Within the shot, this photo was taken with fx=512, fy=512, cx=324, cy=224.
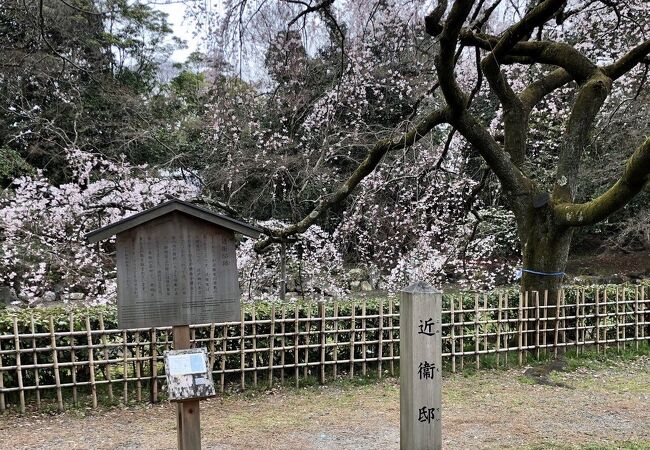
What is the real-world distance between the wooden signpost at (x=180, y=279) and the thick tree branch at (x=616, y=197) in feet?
14.9

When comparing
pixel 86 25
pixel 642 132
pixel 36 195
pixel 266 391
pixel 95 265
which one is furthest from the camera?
pixel 86 25

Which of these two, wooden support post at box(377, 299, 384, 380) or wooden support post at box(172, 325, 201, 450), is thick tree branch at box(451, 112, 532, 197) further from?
wooden support post at box(172, 325, 201, 450)

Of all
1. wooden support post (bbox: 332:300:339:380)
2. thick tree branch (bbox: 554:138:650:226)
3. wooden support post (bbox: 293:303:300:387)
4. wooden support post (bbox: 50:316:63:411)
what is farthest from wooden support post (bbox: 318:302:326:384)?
thick tree branch (bbox: 554:138:650:226)

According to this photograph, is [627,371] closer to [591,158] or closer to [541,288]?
[541,288]

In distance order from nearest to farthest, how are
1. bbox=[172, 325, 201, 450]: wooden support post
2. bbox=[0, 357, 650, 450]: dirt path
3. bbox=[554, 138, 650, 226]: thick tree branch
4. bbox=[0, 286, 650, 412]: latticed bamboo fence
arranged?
bbox=[172, 325, 201, 450]: wooden support post < bbox=[0, 357, 650, 450]: dirt path < bbox=[554, 138, 650, 226]: thick tree branch < bbox=[0, 286, 650, 412]: latticed bamboo fence

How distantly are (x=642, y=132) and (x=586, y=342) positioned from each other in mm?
6318

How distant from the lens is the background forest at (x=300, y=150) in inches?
369

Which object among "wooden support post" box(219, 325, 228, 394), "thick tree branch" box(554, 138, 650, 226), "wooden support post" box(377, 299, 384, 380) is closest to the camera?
"thick tree branch" box(554, 138, 650, 226)

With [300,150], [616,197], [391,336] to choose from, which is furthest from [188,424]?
[300,150]

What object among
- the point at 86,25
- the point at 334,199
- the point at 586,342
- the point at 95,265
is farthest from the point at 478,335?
the point at 86,25

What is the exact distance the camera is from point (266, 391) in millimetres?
6695

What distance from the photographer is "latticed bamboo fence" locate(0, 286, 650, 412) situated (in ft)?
19.5

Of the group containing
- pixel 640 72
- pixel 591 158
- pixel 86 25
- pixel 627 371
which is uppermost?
pixel 86 25

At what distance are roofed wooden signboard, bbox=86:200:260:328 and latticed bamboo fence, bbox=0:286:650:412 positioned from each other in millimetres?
2864
